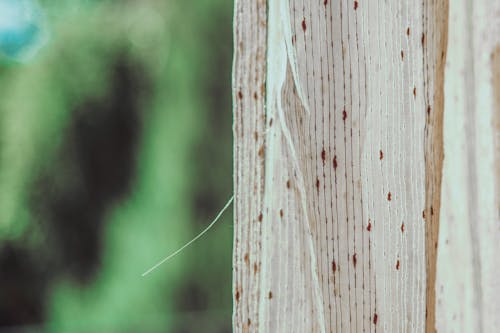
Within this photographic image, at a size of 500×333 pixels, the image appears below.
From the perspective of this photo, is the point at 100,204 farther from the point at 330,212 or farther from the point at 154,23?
the point at 330,212

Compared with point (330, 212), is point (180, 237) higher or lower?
lower

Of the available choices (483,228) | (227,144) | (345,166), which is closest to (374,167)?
(345,166)

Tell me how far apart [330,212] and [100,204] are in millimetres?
440

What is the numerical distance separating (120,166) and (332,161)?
426 mm

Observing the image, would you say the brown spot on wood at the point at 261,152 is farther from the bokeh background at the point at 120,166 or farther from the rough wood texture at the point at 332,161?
the bokeh background at the point at 120,166

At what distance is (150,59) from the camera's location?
0.86 metres

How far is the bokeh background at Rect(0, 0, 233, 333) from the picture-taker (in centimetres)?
83

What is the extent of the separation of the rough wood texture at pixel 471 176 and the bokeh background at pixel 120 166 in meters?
0.36

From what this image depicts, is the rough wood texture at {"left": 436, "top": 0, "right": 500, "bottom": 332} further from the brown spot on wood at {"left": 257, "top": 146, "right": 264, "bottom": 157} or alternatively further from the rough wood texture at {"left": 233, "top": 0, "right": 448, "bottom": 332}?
the brown spot on wood at {"left": 257, "top": 146, "right": 264, "bottom": 157}

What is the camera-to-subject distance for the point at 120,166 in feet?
2.79

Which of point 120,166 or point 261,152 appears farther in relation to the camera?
point 120,166

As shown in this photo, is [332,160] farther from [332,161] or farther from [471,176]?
[471,176]

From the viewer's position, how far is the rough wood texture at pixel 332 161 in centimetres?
51

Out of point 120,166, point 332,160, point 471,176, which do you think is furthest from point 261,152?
point 120,166
